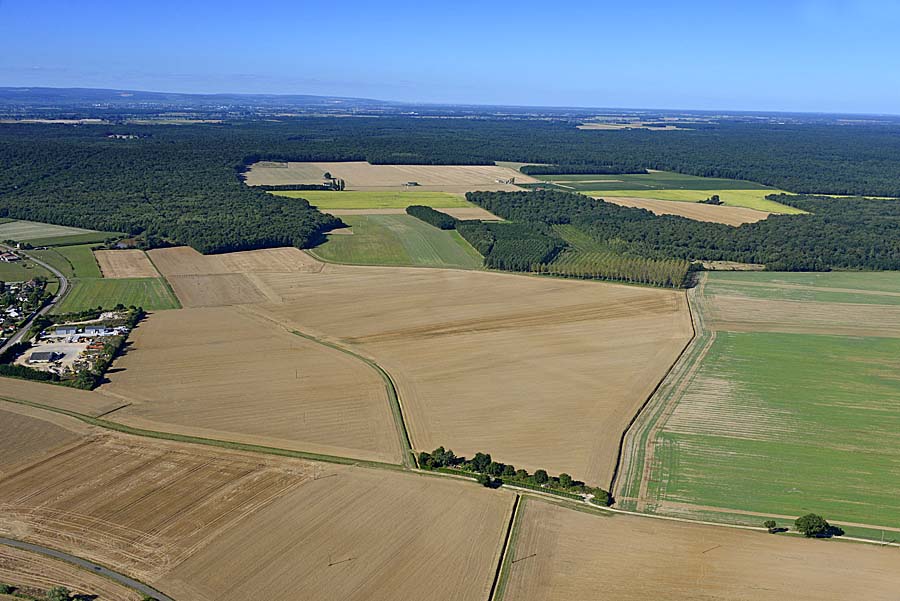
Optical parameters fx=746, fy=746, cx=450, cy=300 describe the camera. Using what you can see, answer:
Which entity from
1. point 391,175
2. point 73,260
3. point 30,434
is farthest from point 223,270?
point 391,175

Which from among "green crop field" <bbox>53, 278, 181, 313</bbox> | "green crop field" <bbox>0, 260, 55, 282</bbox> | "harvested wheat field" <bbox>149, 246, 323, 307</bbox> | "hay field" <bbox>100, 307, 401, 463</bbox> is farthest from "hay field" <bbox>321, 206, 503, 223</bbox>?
"hay field" <bbox>100, 307, 401, 463</bbox>

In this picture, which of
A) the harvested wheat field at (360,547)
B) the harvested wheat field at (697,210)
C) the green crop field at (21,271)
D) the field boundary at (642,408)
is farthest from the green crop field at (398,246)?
the harvested wheat field at (360,547)

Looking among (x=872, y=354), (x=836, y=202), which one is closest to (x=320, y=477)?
(x=872, y=354)

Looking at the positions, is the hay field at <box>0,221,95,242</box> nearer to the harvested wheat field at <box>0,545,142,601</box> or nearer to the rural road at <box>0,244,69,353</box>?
the rural road at <box>0,244,69,353</box>

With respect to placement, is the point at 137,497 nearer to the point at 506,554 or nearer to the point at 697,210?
the point at 506,554

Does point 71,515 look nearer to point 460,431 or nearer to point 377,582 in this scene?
point 377,582

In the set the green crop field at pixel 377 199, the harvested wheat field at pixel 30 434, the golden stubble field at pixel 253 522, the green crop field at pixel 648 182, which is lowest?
the golden stubble field at pixel 253 522

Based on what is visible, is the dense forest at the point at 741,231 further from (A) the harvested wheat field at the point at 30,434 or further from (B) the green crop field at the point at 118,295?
(A) the harvested wheat field at the point at 30,434
